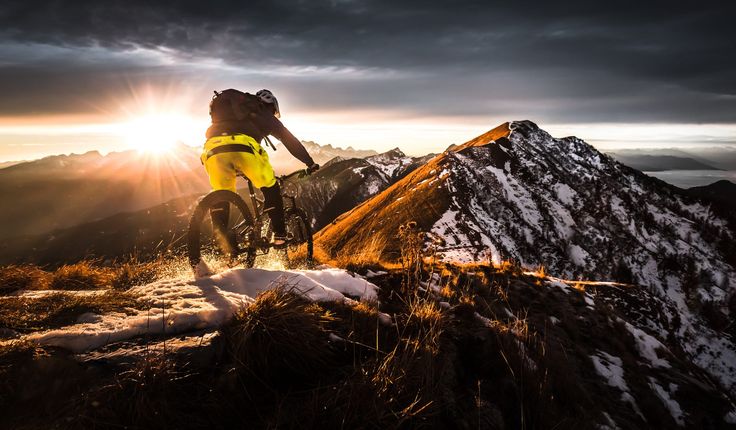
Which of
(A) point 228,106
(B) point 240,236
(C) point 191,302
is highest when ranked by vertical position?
(A) point 228,106

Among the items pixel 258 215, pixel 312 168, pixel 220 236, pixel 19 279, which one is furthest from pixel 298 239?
pixel 19 279

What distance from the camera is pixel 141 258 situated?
7414 mm

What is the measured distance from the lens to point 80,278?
20.2ft

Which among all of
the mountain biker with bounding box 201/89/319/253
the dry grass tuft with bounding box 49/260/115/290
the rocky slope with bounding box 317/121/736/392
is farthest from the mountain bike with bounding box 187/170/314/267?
the rocky slope with bounding box 317/121/736/392

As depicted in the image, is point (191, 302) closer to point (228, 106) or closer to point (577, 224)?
point (228, 106)

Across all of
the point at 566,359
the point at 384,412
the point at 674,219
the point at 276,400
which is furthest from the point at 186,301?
the point at 674,219

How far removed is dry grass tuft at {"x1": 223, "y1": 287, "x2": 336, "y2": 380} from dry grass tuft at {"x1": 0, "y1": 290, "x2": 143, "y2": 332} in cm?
143

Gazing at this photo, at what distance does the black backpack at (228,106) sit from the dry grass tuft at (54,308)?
133 inches

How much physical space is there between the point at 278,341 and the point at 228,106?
→ 15.1 ft

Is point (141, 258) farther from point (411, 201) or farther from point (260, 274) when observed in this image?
point (411, 201)

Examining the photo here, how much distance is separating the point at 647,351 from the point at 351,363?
5.33 meters

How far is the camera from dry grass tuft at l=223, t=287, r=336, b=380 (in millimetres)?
3020

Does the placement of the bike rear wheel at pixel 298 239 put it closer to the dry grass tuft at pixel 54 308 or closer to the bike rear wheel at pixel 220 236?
the bike rear wheel at pixel 220 236

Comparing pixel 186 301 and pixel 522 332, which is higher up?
pixel 186 301
